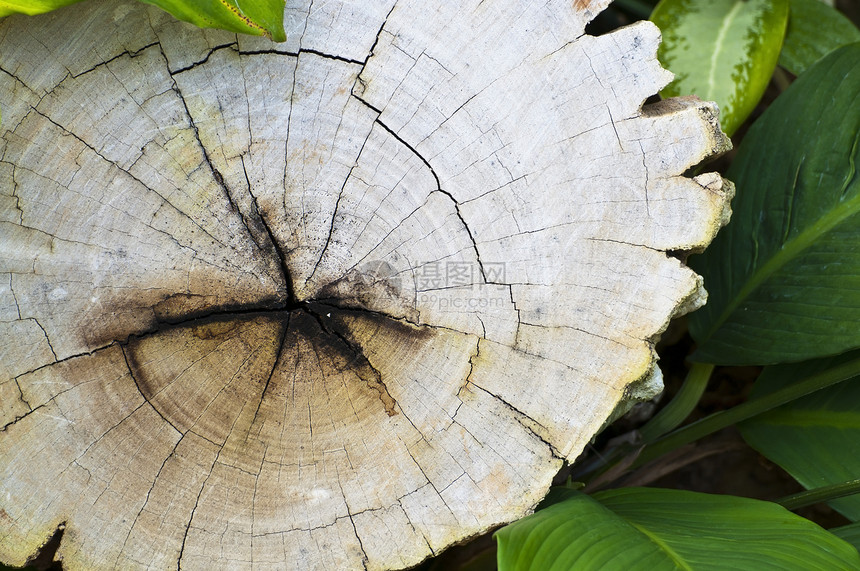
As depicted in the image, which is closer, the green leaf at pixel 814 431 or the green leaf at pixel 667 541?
the green leaf at pixel 667 541

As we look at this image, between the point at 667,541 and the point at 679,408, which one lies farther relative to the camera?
the point at 679,408

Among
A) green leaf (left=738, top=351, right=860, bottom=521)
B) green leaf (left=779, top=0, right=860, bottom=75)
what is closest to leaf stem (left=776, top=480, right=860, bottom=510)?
green leaf (left=738, top=351, right=860, bottom=521)

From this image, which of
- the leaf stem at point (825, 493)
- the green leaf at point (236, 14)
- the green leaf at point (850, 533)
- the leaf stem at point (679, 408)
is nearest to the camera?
the green leaf at point (236, 14)

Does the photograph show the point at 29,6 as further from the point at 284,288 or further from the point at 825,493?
the point at 825,493

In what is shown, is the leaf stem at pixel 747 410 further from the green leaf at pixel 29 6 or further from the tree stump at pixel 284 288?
the green leaf at pixel 29 6

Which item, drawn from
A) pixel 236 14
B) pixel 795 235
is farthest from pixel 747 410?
pixel 236 14

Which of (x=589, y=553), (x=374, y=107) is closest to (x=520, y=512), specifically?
(x=589, y=553)

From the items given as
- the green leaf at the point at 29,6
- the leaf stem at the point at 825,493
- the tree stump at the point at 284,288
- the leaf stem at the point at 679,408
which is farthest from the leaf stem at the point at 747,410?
the green leaf at the point at 29,6
